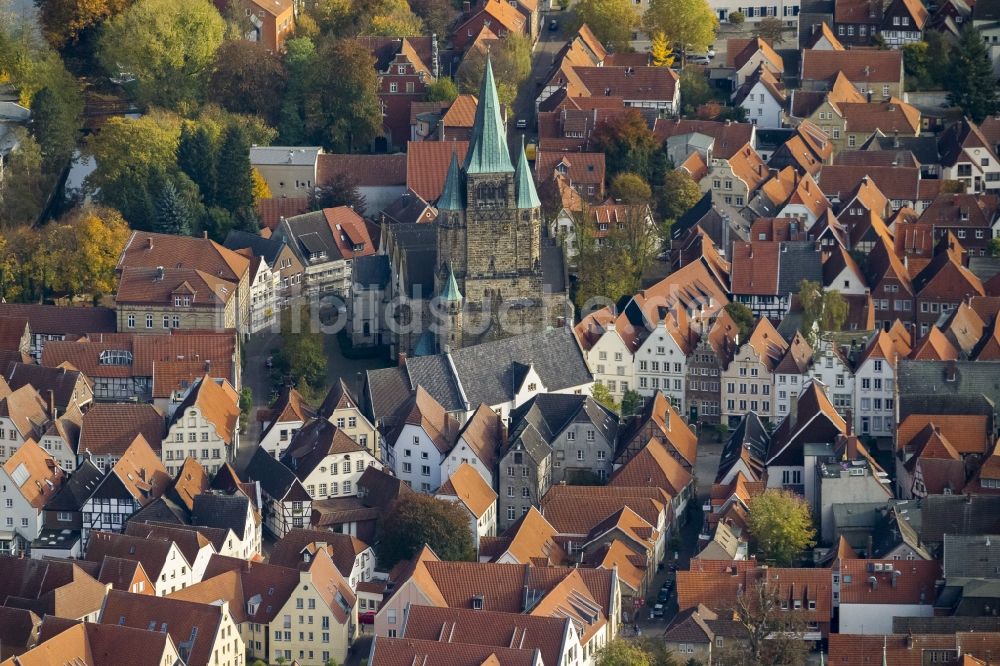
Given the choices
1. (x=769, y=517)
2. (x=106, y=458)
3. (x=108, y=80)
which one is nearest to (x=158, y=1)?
(x=108, y=80)

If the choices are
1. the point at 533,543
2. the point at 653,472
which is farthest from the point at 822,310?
the point at 533,543

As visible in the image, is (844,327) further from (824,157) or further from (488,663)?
(488,663)

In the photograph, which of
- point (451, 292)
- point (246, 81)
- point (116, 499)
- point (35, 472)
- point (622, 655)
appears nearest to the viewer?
point (622, 655)

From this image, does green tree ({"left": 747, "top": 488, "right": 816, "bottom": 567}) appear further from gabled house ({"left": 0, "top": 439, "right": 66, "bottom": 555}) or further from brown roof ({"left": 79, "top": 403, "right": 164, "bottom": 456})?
gabled house ({"left": 0, "top": 439, "right": 66, "bottom": 555})

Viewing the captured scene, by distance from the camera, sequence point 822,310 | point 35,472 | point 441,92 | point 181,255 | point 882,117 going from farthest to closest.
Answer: point 441,92, point 882,117, point 181,255, point 822,310, point 35,472

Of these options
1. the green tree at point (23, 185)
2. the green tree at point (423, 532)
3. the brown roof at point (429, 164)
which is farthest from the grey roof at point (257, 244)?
the green tree at point (423, 532)

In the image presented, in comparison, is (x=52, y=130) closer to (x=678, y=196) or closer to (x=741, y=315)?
(x=678, y=196)
